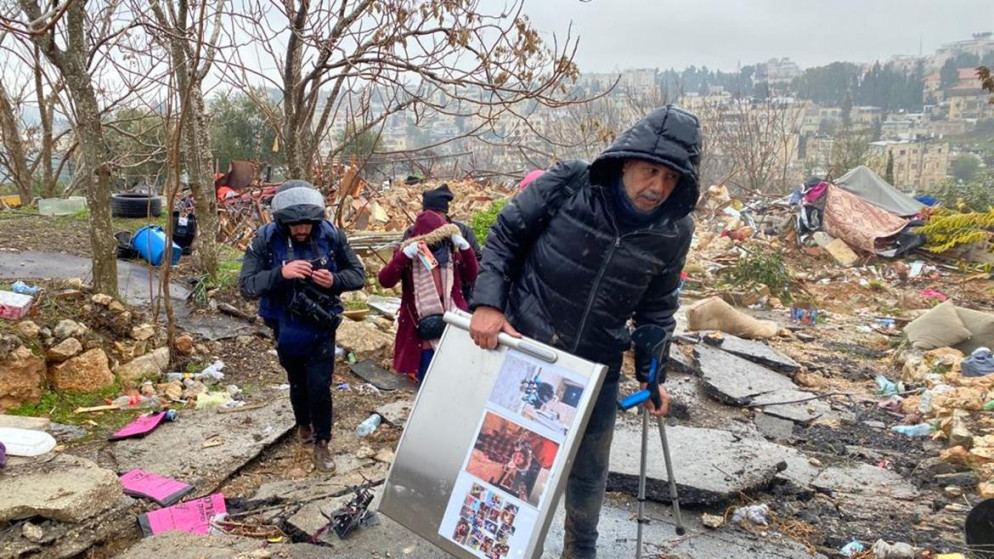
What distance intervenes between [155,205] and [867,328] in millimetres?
10822

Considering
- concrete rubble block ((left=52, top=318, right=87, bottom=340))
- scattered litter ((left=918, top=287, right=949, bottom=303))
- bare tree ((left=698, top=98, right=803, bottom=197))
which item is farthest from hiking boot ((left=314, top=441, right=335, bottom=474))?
bare tree ((left=698, top=98, right=803, bottom=197))

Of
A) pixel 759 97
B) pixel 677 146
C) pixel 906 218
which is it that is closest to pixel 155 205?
pixel 677 146

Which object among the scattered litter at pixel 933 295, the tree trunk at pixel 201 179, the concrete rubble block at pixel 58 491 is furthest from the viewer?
the scattered litter at pixel 933 295

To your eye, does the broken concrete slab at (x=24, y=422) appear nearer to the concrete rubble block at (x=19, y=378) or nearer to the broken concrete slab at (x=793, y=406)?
the concrete rubble block at (x=19, y=378)

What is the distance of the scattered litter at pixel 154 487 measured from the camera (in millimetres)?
3551

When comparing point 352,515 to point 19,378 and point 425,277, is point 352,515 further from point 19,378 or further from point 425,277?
point 19,378

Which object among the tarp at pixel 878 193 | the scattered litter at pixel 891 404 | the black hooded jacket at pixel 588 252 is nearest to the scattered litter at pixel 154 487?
the black hooded jacket at pixel 588 252

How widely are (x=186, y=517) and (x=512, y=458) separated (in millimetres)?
2030

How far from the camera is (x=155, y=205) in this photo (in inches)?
436

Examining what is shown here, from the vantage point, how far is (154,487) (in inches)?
144

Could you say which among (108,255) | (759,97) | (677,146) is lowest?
(108,255)

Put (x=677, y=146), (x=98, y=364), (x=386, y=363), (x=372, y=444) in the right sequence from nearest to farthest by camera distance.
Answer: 1. (x=677, y=146)
2. (x=372, y=444)
3. (x=98, y=364)
4. (x=386, y=363)

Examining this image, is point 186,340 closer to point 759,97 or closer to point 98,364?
point 98,364

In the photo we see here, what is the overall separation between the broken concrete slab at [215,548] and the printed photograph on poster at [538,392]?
1315 mm
